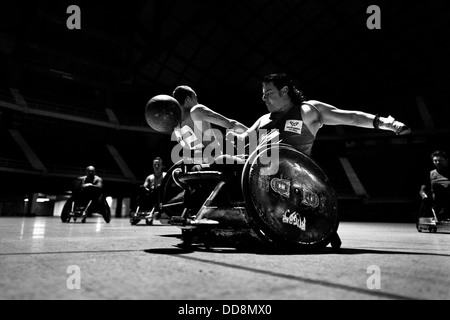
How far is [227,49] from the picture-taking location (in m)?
22.6

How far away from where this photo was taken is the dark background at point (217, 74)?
1920cm

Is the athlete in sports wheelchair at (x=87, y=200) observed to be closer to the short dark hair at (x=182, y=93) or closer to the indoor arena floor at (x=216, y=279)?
the short dark hair at (x=182, y=93)

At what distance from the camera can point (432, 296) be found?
3.08ft

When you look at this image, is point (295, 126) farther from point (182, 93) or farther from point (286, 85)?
point (182, 93)

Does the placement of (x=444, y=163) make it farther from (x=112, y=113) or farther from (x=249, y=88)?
(x=112, y=113)

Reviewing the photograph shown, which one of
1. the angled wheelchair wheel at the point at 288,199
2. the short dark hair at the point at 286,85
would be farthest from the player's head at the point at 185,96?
the angled wheelchair wheel at the point at 288,199

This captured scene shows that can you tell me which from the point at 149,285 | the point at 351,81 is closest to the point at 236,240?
the point at 149,285

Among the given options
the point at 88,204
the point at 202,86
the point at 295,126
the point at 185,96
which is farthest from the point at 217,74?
the point at 295,126

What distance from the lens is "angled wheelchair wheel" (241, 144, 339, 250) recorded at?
6.35ft

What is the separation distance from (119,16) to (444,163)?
22.5m

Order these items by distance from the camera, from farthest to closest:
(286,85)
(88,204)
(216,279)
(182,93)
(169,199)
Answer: (88,204) → (169,199) → (182,93) → (286,85) → (216,279)

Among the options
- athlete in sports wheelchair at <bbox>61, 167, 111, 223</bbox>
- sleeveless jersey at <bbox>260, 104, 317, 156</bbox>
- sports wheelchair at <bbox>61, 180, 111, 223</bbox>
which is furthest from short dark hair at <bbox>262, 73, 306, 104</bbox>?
sports wheelchair at <bbox>61, 180, 111, 223</bbox>

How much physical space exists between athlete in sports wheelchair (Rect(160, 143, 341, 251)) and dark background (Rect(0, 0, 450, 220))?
55.1ft

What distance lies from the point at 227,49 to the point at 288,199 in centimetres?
2207
